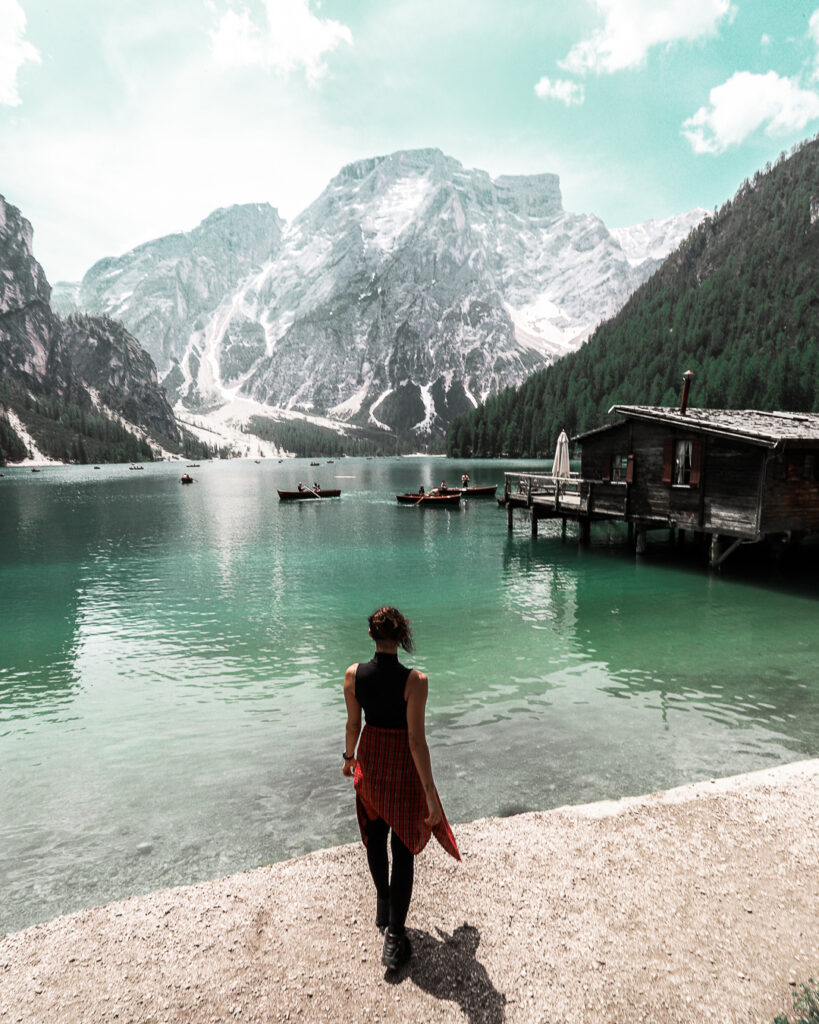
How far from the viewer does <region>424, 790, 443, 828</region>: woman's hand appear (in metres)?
5.29

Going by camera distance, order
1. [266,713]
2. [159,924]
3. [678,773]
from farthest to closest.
→ [266,713]
[678,773]
[159,924]

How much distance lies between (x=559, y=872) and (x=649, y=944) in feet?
4.35

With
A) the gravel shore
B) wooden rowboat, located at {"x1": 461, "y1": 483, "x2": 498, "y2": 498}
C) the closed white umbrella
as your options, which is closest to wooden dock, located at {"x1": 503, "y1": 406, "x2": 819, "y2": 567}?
the closed white umbrella

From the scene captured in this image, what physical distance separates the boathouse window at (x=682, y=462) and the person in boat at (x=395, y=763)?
28.8 metres

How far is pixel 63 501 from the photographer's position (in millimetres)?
80938

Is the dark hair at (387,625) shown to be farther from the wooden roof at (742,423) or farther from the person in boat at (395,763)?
the wooden roof at (742,423)

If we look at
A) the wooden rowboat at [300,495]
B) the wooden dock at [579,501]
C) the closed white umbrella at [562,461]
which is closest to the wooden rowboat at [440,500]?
the wooden dock at [579,501]

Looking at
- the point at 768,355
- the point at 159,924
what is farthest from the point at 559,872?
the point at 768,355

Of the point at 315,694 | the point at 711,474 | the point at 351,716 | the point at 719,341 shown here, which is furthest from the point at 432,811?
the point at 719,341

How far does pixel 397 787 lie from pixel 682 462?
3027 cm

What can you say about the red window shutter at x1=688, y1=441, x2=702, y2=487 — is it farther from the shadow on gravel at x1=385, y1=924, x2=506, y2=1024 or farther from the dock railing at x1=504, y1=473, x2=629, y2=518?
the shadow on gravel at x1=385, y1=924, x2=506, y2=1024

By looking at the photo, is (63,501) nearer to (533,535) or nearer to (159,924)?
(533,535)

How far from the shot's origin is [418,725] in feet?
16.5

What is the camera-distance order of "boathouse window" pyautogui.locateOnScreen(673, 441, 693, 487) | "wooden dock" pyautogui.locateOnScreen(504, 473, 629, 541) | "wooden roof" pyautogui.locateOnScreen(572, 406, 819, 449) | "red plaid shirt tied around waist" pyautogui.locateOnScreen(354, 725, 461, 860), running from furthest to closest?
1. "wooden dock" pyautogui.locateOnScreen(504, 473, 629, 541)
2. "boathouse window" pyautogui.locateOnScreen(673, 441, 693, 487)
3. "wooden roof" pyautogui.locateOnScreen(572, 406, 819, 449)
4. "red plaid shirt tied around waist" pyautogui.locateOnScreen(354, 725, 461, 860)
